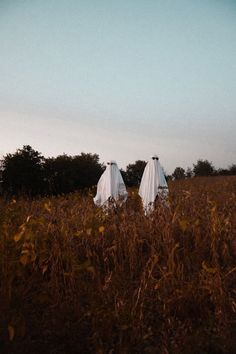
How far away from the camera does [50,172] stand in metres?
25.7

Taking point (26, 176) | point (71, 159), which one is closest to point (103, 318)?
point (26, 176)

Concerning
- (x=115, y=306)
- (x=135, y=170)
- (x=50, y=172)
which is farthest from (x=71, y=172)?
Answer: (x=115, y=306)

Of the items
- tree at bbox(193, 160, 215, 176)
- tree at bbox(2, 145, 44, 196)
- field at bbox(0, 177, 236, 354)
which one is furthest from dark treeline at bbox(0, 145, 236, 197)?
field at bbox(0, 177, 236, 354)

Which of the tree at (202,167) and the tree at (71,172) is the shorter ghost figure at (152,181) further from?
the tree at (202,167)

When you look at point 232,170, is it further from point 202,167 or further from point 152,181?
point 152,181

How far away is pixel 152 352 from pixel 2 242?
1.31 meters

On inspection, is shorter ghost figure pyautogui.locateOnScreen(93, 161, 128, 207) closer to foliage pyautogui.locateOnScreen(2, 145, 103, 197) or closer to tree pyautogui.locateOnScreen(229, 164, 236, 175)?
foliage pyautogui.locateOnScreen(2, 145, 103, 197)

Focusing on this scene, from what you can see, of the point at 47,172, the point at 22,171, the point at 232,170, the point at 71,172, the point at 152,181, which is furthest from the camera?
the point at 232,170

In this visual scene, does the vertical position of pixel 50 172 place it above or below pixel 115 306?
above

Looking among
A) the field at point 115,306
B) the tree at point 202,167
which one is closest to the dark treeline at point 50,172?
the tree at point 202,167

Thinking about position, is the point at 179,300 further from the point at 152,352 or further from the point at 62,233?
the point at 62,233

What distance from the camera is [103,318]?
2.45 m

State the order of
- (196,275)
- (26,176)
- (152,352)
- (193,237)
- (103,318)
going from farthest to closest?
1. (26,176)
2. (193,237)
3. (196,275)
4. (103,318)
5. (152,352)

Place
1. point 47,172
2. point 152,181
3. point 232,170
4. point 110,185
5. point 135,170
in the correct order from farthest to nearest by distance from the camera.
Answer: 1. point 135,170
2. point 232,170
3. point 47,172
4. point 110,185
5. point 152,181
